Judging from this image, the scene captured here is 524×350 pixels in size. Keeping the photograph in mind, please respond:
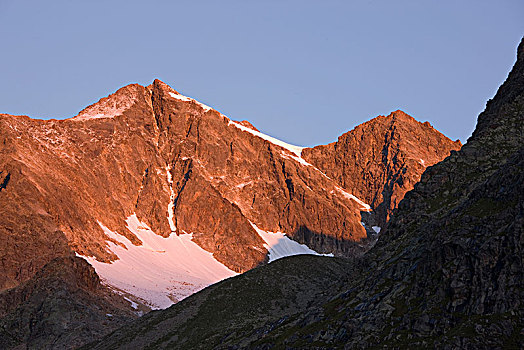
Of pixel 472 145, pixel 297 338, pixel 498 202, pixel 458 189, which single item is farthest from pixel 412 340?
pixel 472 145

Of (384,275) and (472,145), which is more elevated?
(472,145)

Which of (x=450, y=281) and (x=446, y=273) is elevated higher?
(x=446, y=273)

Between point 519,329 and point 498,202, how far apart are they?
1747 centimetres

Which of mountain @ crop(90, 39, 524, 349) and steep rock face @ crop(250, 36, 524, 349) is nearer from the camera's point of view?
steep rock face @ crop(250, 36, 524, 349)

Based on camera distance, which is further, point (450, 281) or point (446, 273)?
point (446, 273)

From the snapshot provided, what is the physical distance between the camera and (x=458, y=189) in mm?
94375

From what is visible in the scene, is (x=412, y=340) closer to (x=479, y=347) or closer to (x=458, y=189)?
(x=479, y=347)

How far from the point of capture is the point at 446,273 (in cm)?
6675

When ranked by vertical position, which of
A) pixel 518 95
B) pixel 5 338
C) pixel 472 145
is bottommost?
pixel 5 338

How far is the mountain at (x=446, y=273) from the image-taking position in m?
60.1

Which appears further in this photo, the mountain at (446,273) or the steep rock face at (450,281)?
the mountain at (446,273)

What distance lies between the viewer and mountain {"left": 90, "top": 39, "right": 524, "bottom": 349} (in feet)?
197

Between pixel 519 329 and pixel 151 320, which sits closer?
pixel 519 329

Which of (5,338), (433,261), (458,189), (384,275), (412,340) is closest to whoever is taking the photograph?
(412,340)
